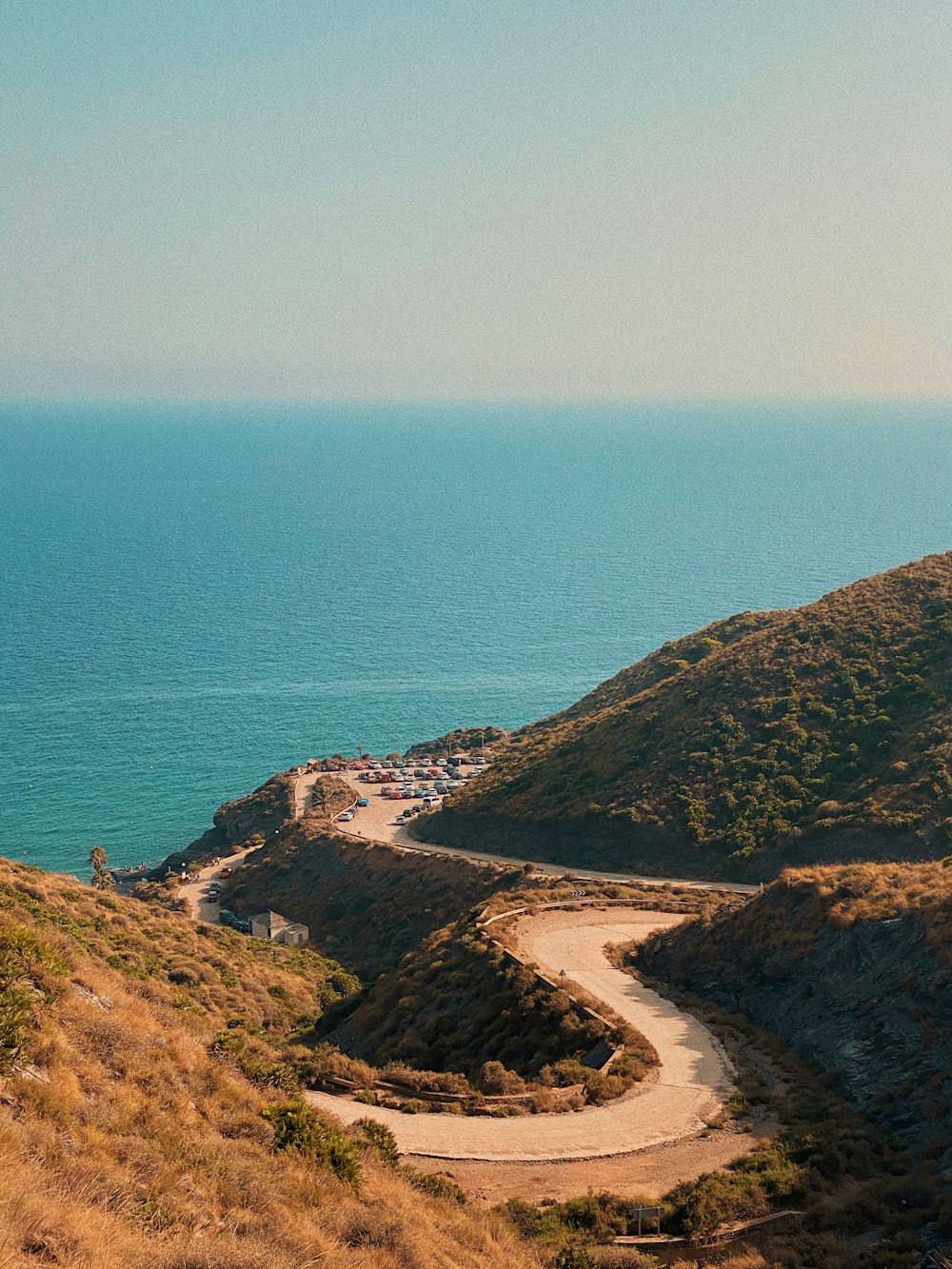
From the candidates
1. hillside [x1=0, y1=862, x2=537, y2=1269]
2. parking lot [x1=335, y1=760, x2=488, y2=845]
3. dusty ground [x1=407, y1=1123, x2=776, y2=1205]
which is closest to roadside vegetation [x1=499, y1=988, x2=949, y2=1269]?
dusty ground [x1=407, y1=1123, x2=776, y2=1205]

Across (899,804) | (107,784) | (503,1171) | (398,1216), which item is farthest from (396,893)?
(107,784)

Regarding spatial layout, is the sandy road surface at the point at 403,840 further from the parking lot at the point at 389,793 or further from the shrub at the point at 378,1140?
the shrub at the point at 378,1140

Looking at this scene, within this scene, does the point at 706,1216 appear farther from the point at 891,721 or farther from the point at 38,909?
the point at 891,721

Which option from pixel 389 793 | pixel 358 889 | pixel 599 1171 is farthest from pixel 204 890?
pixel 599 1171

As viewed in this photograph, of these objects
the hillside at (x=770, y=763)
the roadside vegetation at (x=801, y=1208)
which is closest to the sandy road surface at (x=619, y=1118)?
the roadside vegetation at (x=801, y=1208)

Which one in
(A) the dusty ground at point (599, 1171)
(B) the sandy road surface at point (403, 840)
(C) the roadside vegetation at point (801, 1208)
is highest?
(B) the sandy road surface at point (403, 840)

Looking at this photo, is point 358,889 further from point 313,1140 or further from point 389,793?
point 313,1140
